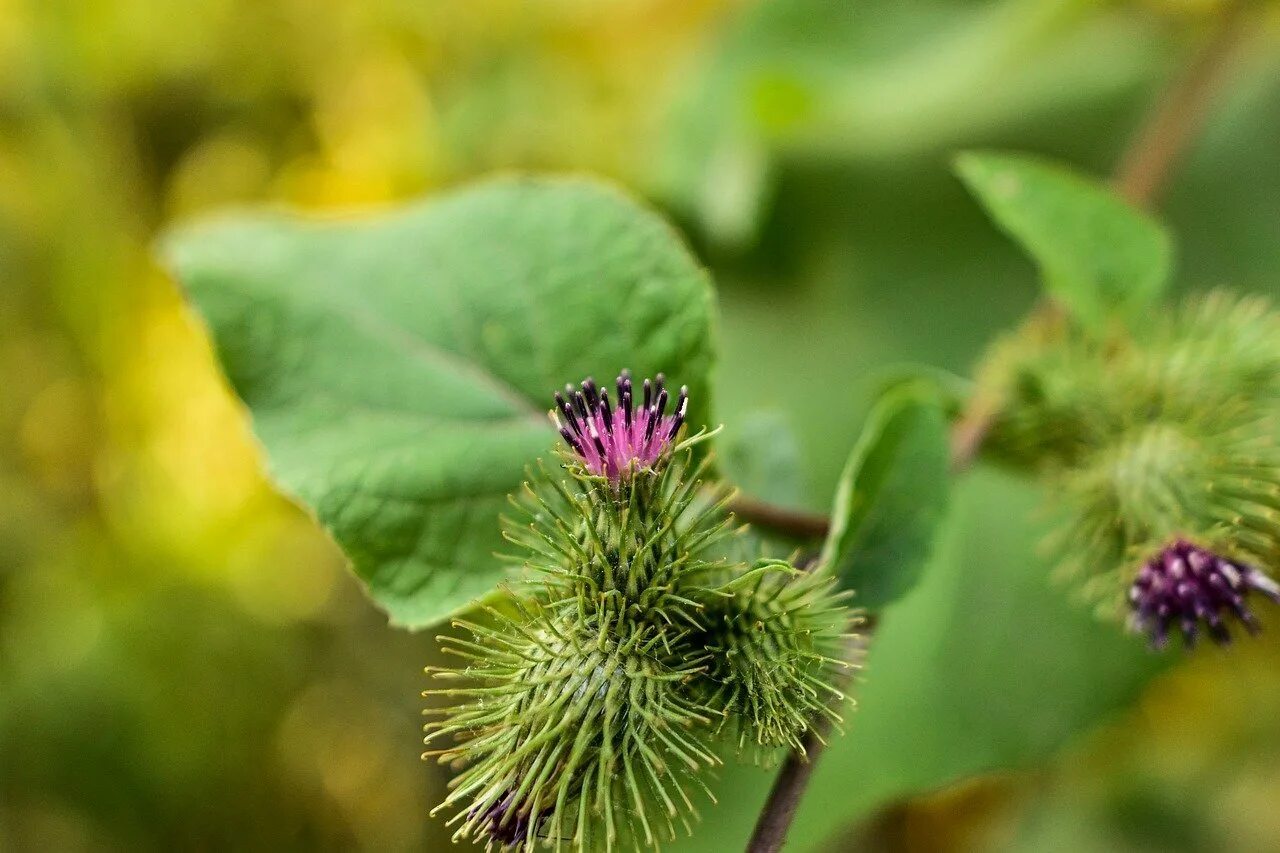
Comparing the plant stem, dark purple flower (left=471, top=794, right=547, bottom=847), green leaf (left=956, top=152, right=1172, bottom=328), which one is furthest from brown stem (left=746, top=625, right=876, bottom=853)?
green leaf (left=956, top=152, right=1172, bottom=328)

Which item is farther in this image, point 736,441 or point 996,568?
point 996,568

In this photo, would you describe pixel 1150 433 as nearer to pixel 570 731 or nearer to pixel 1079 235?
pixel 1079 235

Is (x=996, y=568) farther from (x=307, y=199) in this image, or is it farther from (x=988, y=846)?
(x=307, y=199)

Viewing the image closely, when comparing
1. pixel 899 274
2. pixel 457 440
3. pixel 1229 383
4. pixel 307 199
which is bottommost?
pixel 307 199

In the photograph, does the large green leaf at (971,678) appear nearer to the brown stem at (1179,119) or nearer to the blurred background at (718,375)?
the blurred background at (718,375)

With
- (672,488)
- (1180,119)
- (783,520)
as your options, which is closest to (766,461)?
(783,520)

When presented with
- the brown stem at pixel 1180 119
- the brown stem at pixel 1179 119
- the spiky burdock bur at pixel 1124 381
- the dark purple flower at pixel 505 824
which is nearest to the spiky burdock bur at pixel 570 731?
the dark purple flower at pixel 505 824

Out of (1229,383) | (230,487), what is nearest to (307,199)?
(230,487)

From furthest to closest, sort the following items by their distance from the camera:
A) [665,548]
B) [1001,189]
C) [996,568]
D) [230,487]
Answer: [230,487], [996,568], [1001,189], [665,548]

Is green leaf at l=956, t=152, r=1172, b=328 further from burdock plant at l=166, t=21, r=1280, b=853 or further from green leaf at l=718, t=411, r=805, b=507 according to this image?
green leaf at l=718, t=411, r=805, b=507
